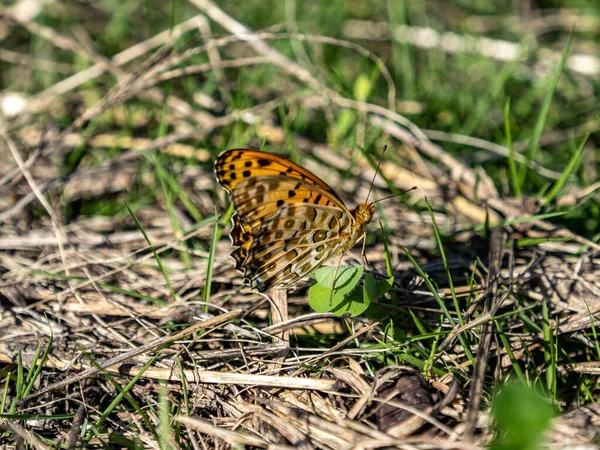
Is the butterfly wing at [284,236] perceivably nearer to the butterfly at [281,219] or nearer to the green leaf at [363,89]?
the butterfly at [281,219]

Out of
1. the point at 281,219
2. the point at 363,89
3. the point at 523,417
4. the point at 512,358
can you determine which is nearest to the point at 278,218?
the point at 281,219

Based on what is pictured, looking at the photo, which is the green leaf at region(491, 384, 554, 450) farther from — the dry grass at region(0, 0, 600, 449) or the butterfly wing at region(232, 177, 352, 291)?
the butterfly wing at region(232, 177, 352, 291)

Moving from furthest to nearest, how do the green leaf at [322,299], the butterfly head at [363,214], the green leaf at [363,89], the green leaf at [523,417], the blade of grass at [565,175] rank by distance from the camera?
the green leaf at [363,89], the blade of grass at [565,175], the butterfly head at [363,214], the green leaf at [322,299], the green leaf at [523,417]

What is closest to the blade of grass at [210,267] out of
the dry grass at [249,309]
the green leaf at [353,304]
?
the dry grass at [249,309]

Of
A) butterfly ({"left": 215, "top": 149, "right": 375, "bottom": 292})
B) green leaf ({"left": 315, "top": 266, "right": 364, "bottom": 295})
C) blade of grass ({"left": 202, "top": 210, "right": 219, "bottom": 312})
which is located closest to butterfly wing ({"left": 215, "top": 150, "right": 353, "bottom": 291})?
butterfly ({"left": 215, "top": 149, "right": 375, "bottom": 292})

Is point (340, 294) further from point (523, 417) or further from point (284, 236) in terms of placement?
point (523, 417)

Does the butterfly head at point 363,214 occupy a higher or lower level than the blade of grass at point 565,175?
lower

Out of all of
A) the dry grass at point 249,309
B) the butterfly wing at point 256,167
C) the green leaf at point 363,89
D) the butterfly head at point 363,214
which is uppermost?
the green leaf at point 363,89

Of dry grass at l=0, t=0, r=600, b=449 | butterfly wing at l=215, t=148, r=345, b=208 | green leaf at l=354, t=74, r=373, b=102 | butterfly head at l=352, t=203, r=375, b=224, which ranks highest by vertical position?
green leaf at l=354, t=74, r=373, b=102
